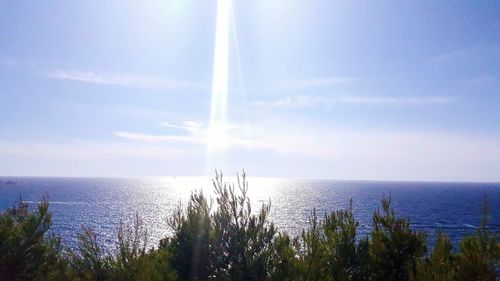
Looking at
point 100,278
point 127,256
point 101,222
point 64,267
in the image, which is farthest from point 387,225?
point 101,222

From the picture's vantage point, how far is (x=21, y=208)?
63.6 ft

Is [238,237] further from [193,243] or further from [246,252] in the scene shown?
[193,243]

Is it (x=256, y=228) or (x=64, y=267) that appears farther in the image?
(x=64, y=267)

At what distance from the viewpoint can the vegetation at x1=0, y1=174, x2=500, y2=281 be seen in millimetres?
13297

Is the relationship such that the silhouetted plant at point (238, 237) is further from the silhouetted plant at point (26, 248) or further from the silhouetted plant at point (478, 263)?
the silhouetted plant at point (26, 248)

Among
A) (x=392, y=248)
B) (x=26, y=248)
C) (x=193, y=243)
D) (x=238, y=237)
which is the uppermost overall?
(x=238, y=237)

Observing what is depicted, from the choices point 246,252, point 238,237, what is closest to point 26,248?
point 238,237

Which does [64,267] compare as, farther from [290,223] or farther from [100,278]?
[290,223]

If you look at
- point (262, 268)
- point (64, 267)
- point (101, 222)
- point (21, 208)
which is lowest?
point (101, 222)

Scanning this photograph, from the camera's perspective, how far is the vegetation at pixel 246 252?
13.3 m

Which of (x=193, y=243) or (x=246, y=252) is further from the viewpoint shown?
(x=193, y=243)

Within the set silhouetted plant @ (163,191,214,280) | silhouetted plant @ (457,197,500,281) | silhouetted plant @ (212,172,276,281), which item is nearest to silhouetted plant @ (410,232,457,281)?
silhouetted plant @ (457,197,500,281)

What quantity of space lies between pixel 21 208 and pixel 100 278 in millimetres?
6878

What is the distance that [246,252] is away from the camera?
14555 millimetres
